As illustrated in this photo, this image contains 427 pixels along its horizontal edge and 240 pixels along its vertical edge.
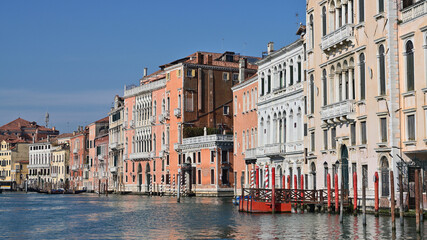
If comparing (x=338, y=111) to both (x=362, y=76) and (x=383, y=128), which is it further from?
(x=383, y=128)

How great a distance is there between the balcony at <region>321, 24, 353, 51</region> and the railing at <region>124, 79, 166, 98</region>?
3499cm

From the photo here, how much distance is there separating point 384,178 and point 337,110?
4.53 m

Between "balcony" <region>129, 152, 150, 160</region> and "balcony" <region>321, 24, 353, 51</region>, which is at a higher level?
"balcony" <region>321, 24, 353, 51</region>

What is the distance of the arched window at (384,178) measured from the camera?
25569mm

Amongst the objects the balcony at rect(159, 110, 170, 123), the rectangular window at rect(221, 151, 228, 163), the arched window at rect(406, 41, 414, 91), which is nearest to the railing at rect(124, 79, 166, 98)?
the balcony at rect(159, 110, 170, 123)

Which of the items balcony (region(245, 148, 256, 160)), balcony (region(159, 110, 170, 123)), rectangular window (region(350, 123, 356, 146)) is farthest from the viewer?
balcony (region(159, 110, 170, 123))

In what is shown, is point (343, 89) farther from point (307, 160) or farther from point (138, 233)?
point (138, 233)

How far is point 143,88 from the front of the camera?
68.8 metres

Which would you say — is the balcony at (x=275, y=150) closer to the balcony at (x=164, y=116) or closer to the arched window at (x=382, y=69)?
the arched window at (x=382, y=69)

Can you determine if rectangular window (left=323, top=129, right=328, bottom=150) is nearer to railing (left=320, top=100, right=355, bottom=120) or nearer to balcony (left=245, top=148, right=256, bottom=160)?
railing (left=320, top=100, right=355, bottom=120)

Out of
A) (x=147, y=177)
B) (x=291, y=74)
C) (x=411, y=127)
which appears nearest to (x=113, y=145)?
(x=147, y=177)

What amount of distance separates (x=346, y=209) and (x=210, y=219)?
5.24m

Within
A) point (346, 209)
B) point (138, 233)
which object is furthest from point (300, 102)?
point (138, 233)

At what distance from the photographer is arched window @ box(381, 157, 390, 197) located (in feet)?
83.9
